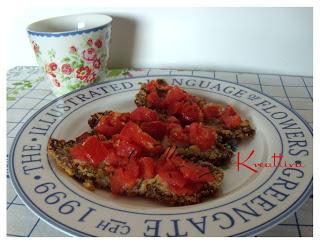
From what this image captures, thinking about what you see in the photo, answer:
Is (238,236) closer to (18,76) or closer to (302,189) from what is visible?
(302,189)

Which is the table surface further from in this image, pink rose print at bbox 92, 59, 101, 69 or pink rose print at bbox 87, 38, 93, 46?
pink rose print at bbox 87, 38, 93, 46

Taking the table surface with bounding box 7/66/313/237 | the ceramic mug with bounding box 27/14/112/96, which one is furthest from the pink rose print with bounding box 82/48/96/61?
the table surface with bounding box 7/66/313/237

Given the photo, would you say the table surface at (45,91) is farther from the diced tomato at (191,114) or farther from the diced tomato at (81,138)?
the diced tomato at (191,114)

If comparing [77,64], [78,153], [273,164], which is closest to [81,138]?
[78,153]

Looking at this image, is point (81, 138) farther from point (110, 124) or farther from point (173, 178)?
point (173, 178)

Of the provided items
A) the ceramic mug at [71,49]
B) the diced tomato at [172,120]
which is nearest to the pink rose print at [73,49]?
the ceramic mug at [71,49]
